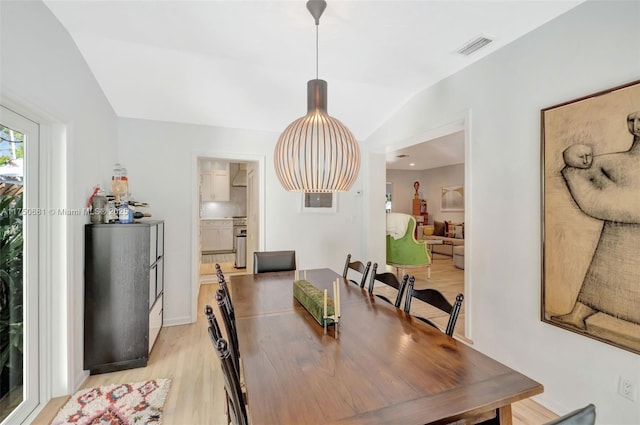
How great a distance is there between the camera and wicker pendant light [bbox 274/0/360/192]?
1.68 metres

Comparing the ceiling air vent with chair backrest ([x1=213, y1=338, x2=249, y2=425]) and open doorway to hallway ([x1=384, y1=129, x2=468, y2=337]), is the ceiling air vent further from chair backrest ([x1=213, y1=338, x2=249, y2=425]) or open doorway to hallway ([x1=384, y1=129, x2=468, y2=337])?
open doorway to hallway ([x1=384, y1=129, x2=468, y2=337])

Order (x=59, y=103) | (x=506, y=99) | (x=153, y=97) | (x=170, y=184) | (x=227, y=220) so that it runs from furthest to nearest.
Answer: (x=227, y=220) → (x=170, y=184) → (x=153, y=97) → (x=506, y=99) → (x=59, y=103)

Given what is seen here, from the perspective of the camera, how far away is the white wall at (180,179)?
3365 mm

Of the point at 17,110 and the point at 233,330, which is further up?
the point at 17,110

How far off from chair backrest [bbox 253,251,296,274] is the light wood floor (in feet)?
3.01

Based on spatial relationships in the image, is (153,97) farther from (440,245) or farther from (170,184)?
(440,245)

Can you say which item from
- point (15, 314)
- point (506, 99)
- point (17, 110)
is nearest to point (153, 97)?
point (17, 110)

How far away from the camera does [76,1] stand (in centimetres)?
187

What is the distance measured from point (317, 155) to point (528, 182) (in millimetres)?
1625

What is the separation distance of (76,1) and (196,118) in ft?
5.37

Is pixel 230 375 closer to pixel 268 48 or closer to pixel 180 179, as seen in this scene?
pixel 268 48

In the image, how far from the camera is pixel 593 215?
5.73 ft

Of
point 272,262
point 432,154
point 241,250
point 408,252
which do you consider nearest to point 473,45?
point 272,262

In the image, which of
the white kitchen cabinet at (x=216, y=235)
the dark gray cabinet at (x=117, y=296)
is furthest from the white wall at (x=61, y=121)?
the white kitchen cabinet at (x=216, y=235)
